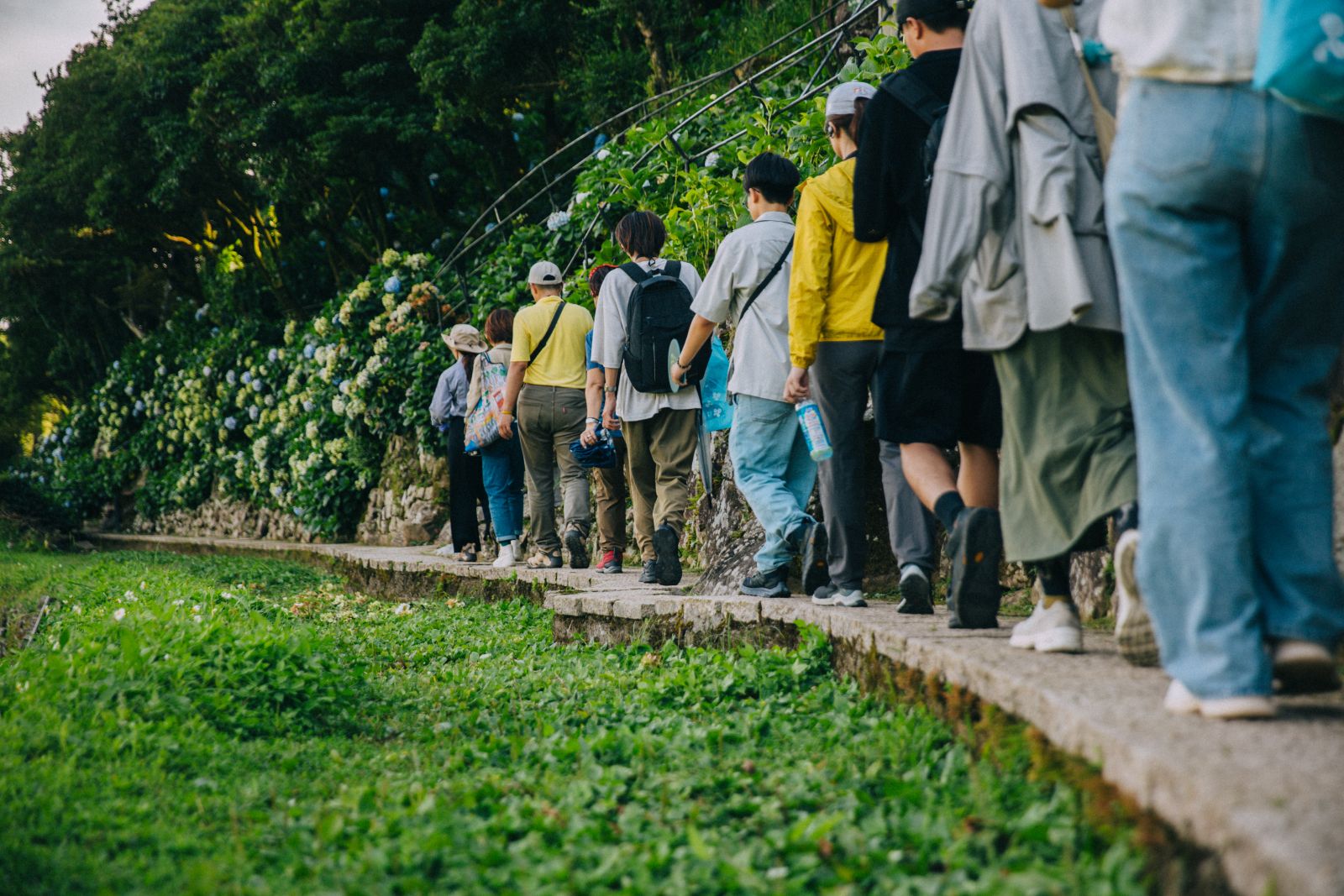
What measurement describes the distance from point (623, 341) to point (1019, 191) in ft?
12.4

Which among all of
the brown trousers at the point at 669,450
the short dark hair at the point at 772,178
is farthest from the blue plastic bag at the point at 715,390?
the short dark hair at the point at 772,178

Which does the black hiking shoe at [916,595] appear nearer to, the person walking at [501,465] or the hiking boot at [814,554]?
the hiking boot at [814,554]

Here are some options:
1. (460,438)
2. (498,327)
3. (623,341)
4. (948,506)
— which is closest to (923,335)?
(948,506)

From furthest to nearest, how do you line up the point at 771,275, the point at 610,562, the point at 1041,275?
the point at 610,562, the point at 771,275, the point at 1041,275

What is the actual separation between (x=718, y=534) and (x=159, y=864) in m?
4.45

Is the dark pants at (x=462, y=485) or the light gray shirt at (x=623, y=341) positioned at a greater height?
the light gray shirt at (x=623, y=341)

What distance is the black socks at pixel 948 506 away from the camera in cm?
368

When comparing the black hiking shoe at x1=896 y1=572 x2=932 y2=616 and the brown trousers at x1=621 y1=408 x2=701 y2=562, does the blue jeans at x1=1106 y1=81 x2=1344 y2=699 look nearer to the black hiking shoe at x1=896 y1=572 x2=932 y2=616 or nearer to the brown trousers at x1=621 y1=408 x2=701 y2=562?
the black hiking shoe at x1=896 y1=572 x2=932 y2=616

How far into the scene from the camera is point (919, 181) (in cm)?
395

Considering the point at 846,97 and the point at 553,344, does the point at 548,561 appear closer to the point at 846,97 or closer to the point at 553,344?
the point at 553,344

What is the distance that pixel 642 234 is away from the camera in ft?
21.8

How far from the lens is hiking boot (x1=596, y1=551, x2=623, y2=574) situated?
772 cm

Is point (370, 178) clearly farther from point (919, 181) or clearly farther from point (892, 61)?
point (919, 181)

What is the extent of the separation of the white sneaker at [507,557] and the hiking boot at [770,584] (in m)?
3.59
